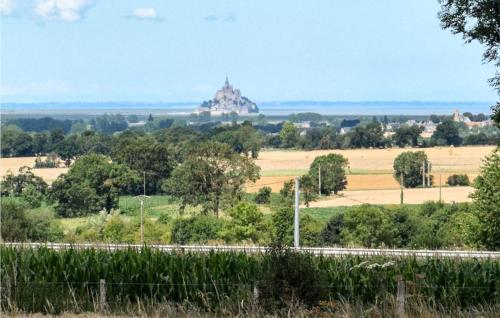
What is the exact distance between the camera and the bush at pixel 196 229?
58.4 m

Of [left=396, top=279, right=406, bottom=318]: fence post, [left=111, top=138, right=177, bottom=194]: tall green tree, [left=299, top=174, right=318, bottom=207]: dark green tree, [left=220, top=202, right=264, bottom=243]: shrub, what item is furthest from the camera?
[left=111, top=138, right=177, bottom=194]: tall green tree

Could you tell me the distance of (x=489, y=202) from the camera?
4878cm

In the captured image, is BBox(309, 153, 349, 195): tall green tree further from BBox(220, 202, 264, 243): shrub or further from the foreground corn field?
the foreground corn field

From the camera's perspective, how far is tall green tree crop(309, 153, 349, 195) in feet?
318

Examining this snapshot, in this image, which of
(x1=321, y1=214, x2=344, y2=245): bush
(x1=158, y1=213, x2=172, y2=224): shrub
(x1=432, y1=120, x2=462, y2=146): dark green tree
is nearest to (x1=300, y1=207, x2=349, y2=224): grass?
(x1=321, y1=214, x2=344, y2=245): bush

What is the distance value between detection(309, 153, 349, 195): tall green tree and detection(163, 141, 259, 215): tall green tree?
1887 cm

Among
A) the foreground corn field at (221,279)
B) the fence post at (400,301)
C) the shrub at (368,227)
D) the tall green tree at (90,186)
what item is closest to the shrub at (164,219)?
the tall green tree at (90,186)

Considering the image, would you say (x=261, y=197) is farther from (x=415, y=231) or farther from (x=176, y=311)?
(x=176, y=311)

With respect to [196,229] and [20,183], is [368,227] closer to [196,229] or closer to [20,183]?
[196,229]

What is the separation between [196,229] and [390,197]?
3118cm

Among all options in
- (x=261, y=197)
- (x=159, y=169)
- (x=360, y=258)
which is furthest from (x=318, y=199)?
(x=360, y=258)

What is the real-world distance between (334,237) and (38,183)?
144 ft

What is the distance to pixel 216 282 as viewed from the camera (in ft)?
54.6

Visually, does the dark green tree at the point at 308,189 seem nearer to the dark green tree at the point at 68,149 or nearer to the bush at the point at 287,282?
the dark green tree at the point at 68,149
